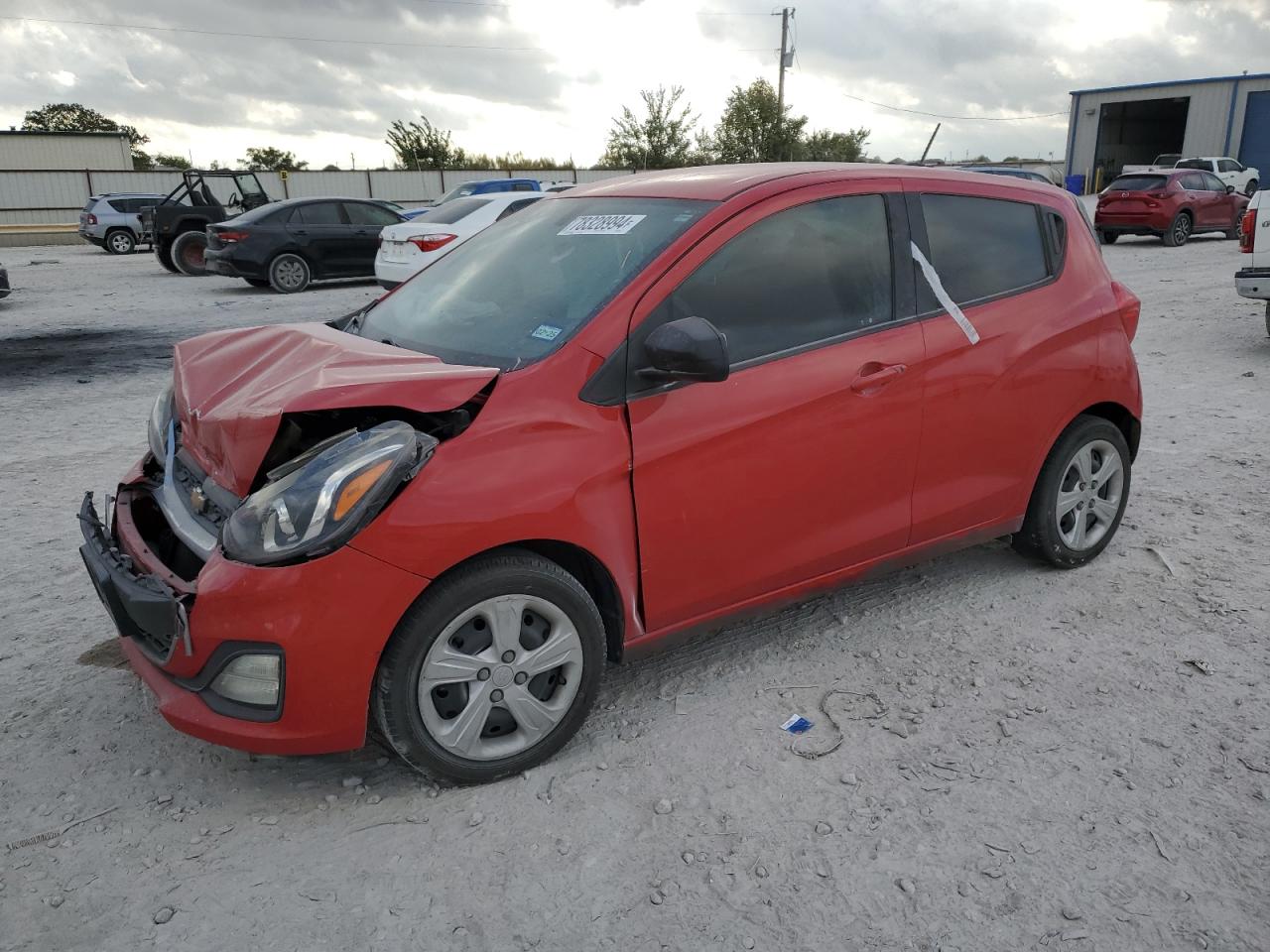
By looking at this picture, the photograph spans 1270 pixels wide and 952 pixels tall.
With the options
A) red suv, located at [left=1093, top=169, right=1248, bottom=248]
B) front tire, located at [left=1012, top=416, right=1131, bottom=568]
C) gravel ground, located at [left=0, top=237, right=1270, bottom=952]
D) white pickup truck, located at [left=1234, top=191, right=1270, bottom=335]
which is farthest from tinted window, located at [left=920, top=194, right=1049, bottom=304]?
red suv, located at [left=1093, top=169, right=1248, bottom=248]

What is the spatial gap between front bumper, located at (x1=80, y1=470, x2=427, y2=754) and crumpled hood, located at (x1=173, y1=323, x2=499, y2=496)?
0.35 m

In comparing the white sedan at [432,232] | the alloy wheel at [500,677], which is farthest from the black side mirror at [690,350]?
the white sedan at [432,232]

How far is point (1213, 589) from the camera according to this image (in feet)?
13.3

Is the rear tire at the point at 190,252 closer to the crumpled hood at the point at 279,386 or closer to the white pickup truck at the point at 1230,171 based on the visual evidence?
the crumpled hood at the point at 279,386

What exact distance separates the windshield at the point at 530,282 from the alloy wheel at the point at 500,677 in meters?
0.74

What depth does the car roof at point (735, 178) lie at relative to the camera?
3.27 m

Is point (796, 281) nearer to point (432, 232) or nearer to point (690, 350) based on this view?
point (690, 350)

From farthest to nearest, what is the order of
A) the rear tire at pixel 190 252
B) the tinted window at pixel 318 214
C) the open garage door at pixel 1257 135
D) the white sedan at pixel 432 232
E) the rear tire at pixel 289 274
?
the open garage door at pixel 1257 135 → the rear tire at pixel 190 252 → the tinted window at pixel 318 214 → the rear tire at pixel 289 274 → the white sedan at pixel 432 232

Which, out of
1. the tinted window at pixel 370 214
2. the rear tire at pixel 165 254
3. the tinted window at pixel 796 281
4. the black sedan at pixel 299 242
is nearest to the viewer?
the tinted window at pixel 796 281

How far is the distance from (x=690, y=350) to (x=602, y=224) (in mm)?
884

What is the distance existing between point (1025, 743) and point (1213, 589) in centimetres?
164

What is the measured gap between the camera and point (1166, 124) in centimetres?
4703

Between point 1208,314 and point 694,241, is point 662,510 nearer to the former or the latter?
point 694,241

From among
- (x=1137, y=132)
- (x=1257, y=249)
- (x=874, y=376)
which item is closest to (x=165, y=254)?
(x=1257, y=249)
